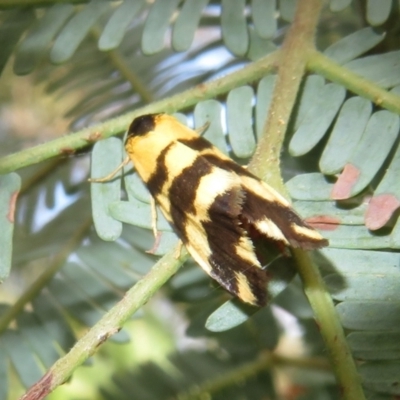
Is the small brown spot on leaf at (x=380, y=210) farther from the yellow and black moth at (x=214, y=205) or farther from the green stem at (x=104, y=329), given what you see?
the green stem at (x=104, y=329)

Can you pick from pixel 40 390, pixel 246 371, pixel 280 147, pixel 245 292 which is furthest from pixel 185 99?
pixel 246 371

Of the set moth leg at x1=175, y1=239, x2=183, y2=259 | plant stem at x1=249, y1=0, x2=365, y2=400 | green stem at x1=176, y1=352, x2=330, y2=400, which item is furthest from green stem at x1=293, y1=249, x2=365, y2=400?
green stem at x1=176, y1=352, x2=330, y2=400

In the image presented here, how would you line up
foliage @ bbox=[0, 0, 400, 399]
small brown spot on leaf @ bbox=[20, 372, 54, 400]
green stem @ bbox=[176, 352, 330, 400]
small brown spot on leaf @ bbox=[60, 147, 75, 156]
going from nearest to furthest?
small brown spot on leaf @ bbox=[20, 372, 54, 400]
foliage @ bbox=[0, 0, 400, 399]
small brown spot on leaf @ bbox=[60, 147, 75, 156]
green stem @ bbox=[176, 352, 330, 400]

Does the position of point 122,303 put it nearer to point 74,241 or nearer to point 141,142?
point 141,142

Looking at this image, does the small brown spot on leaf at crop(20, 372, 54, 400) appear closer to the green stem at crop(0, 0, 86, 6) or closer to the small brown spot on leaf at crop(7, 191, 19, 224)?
the small brown spot on leaf at crop(7, 191, 19, 224)

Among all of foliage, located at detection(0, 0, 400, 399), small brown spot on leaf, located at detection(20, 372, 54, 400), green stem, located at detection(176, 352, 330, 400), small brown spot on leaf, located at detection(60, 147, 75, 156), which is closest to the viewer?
small brown spot on leaf, located at detection(20, 372, 54, 400)

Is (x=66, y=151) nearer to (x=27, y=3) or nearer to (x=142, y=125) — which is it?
(x=142, y=125)
